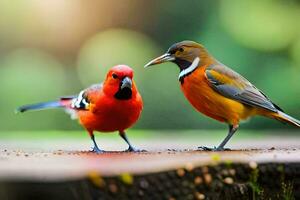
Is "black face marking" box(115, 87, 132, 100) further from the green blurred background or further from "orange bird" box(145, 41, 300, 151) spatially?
the green blurred background

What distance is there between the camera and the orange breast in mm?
3924

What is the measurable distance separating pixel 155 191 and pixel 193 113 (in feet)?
21.3

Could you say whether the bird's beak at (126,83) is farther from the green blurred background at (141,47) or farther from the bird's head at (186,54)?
the green blurred background at (141,47)

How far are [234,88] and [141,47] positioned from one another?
261 inches

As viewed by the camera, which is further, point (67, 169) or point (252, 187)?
point (252, 187)

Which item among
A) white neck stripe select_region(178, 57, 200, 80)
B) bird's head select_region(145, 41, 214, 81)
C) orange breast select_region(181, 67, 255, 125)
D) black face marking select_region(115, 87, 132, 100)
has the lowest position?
orange breast select_region(181, 67, 255, 125)

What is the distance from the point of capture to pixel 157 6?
37.2 ft

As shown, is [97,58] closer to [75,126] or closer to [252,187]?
[75,126]

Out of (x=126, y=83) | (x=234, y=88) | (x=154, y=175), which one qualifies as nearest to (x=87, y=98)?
(x=126, y=83)

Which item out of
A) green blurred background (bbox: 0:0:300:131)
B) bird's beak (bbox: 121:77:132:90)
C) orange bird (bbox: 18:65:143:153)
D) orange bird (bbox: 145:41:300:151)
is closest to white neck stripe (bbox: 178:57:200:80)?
orange bird (bbox: 145:41:300:151)

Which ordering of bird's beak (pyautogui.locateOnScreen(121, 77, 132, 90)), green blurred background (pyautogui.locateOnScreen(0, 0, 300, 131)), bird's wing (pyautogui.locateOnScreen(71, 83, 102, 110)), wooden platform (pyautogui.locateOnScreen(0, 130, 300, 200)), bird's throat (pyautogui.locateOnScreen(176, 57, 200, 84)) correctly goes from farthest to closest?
1. green blurred background (pyautogui.locateOnScreen(0, 0, 300, 131))
2. bird's throat (pyautogui.locateOnScreen(176, 57, 200, 84))
3. bird's wing (pyautogui.locateOnScreen(71, 83, 102, 110))
4. bird's beak (pyautogui.locateOnScreen(121, 77, 132, 90))
5. wooden platform (pyautogui.locateOnScreen(0, 130, 300, 200))

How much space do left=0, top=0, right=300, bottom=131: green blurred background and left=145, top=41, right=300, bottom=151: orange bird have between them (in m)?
4.72

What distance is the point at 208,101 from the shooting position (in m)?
3.94

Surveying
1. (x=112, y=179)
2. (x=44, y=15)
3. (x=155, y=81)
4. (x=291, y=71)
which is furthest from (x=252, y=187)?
(x=44, y=15)
